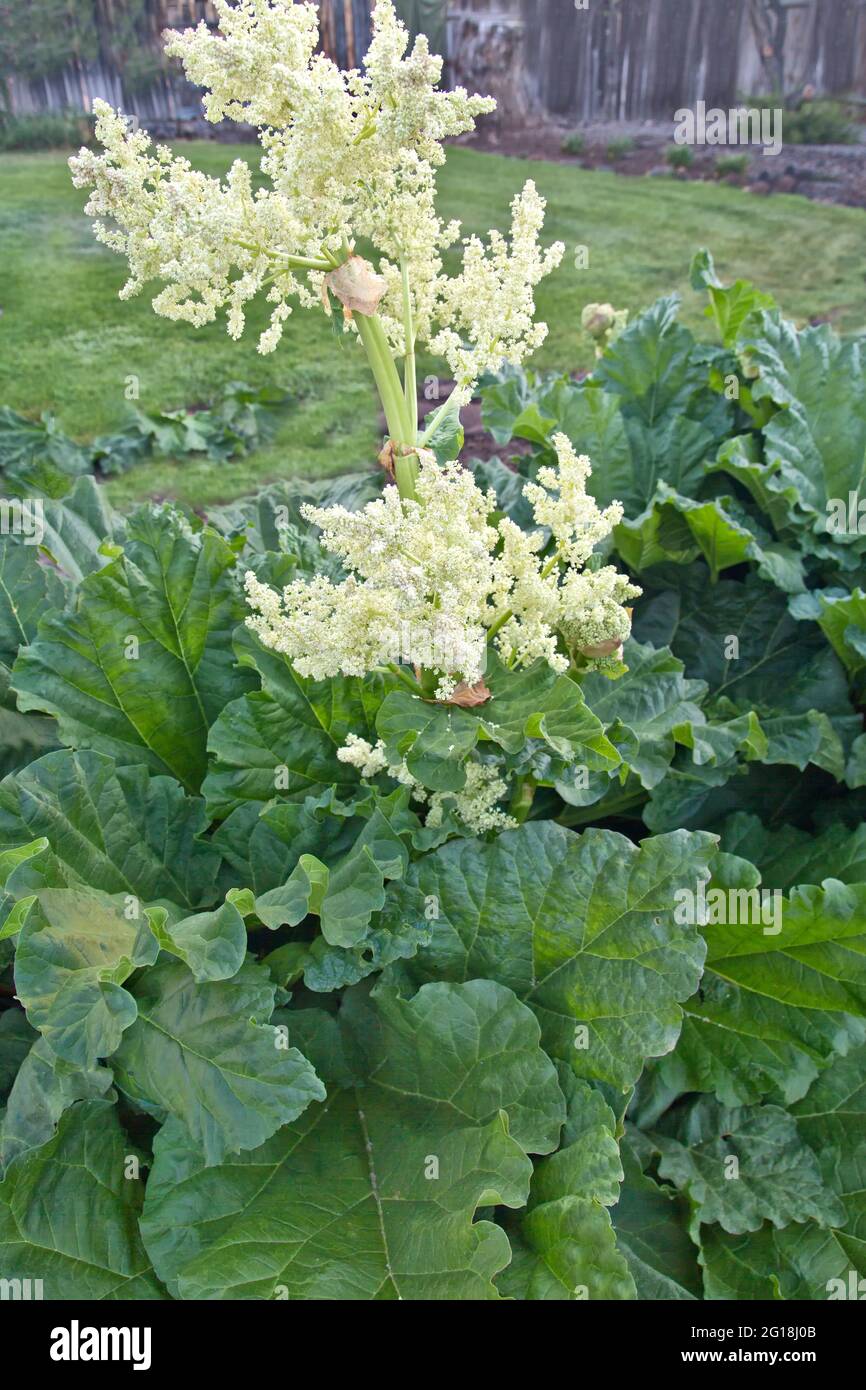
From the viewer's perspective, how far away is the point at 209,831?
1.78 m

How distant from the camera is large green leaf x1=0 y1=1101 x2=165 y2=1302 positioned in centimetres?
127

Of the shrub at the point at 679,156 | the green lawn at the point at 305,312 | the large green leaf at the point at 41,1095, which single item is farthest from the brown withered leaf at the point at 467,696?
the shrub at the point at 679,156

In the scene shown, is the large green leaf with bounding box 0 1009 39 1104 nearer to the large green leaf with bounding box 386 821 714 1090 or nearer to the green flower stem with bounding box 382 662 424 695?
the large green leaf with bounding box 386 821 714 1090

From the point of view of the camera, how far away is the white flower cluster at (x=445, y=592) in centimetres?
117

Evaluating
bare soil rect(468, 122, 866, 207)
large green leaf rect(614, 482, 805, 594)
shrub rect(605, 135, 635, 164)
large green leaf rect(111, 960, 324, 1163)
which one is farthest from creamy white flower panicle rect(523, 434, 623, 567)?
shrub rect(605, 135, 635, 164)

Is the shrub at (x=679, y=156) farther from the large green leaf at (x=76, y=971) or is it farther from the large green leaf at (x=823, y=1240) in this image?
the large green leaf at (x=76, y=971)

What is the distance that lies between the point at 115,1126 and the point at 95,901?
29cm

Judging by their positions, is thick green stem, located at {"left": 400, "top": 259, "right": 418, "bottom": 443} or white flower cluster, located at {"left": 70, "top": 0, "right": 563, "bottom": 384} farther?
thick green stem, located at {"left": 400, "top": 259, "right": 418, "bottom": 443}

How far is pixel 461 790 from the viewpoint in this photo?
141cm

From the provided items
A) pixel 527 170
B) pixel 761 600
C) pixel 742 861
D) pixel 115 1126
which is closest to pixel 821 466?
pixel 761 600

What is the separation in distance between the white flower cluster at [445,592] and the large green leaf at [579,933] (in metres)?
0.26

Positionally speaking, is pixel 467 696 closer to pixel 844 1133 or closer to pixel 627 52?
pixel 844 1133

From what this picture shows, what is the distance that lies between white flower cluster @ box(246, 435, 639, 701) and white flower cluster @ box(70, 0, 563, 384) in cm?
20

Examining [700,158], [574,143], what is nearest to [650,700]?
[574,143]
